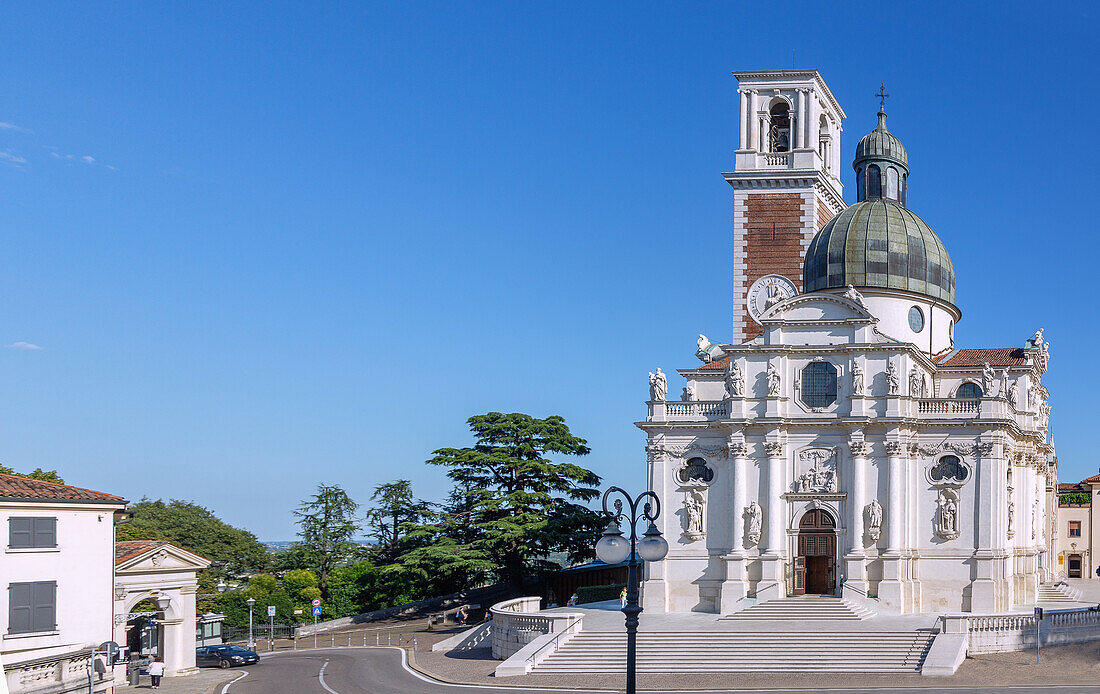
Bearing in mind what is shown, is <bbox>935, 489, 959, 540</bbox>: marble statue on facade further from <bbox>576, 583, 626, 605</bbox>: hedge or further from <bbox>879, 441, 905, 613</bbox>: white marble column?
<bbox>576, 583, 626, 605</bbox>: hedge

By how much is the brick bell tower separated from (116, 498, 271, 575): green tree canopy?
4545cm

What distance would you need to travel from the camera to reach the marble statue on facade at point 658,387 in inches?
2053

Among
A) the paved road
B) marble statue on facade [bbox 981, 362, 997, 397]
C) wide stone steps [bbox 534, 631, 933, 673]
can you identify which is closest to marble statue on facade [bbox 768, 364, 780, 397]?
marble statue on facade [bbox 981, 362, 997, 397]

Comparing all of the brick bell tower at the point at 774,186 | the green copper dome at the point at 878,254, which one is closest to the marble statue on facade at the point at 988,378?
the green copper dome at the point at 878,254

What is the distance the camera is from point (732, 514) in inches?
1982

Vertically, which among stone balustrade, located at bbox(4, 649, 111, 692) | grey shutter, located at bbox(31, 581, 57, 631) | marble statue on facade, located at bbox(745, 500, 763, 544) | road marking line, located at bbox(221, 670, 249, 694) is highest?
marble statue on facade, located at bbox(745, 500, 763, 544)

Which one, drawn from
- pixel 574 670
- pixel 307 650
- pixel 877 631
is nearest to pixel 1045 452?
pixel 877 631

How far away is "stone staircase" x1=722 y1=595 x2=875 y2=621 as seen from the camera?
151ft

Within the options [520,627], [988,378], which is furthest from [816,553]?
[520,627]

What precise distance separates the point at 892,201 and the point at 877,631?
21786 millimetres

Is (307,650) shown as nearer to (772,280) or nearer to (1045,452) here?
(772,280)

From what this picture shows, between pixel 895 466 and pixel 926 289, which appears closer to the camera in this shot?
pixel 895 466

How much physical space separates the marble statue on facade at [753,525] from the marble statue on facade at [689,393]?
574 cm

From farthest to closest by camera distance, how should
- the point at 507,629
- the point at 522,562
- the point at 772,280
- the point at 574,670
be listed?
the point at 522,562
the point at 772,280
the point at 507,629
the point at 574,670
